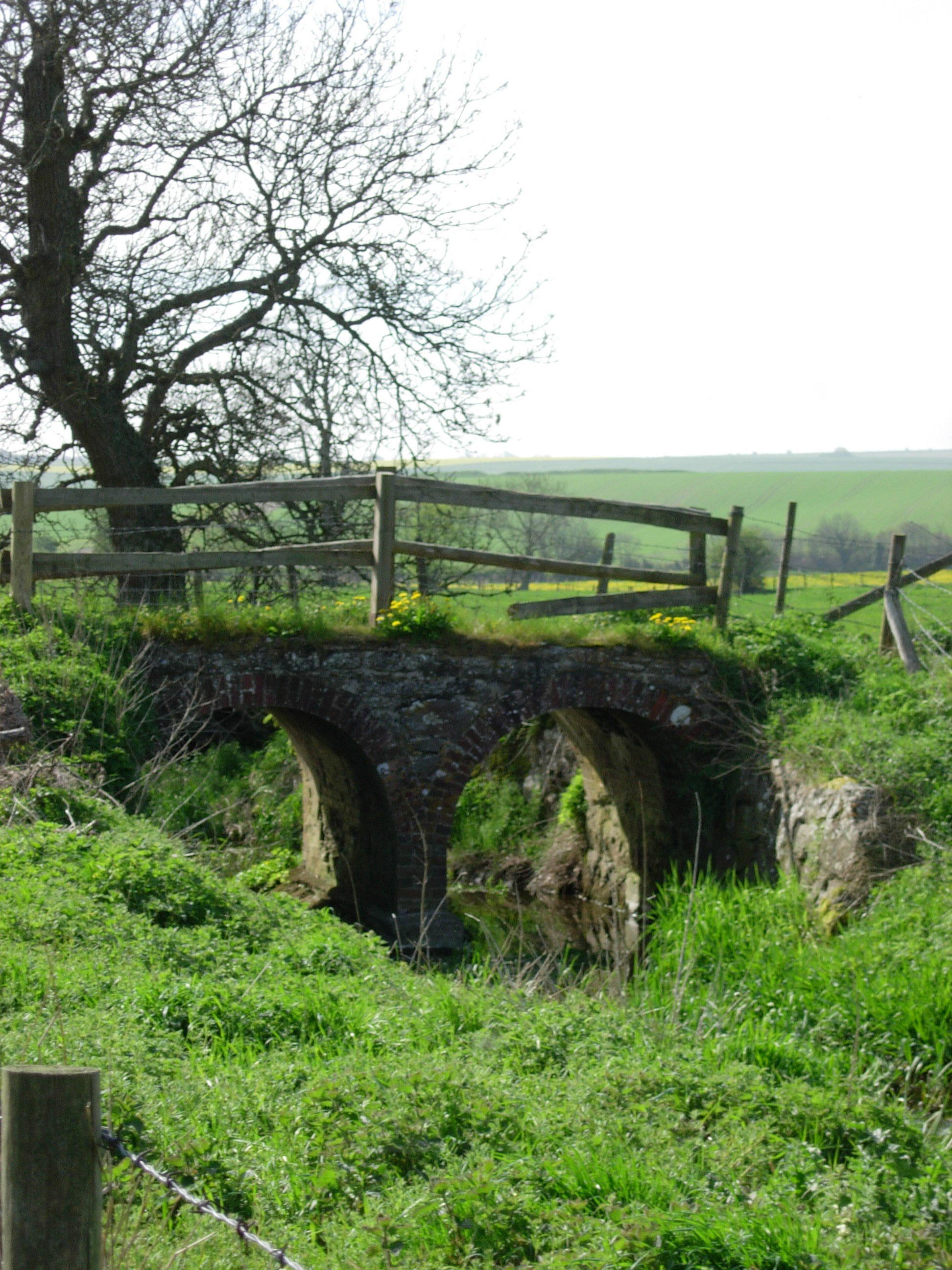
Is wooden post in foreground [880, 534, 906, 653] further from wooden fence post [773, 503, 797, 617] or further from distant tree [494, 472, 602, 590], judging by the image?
distant tree [494, 472, 602, 590]

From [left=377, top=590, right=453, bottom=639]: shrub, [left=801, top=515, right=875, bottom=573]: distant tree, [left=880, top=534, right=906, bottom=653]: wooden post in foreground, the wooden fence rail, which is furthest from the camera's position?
[left=801, top=515, right=875, bottom=573]: distant tree

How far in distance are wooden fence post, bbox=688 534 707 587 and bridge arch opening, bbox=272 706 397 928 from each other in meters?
3.68

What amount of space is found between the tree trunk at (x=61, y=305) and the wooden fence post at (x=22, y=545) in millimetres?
2404

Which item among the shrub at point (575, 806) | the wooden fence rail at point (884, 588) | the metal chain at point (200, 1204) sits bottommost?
the shrub at point (575, 806)

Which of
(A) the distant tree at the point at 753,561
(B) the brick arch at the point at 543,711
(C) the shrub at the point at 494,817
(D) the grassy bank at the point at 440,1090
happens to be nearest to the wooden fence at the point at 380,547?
(B) the brick arch at the point at 543,711

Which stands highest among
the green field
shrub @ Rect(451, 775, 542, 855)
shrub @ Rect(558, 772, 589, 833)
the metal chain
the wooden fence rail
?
the green field

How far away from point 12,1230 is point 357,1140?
1584 millimetres

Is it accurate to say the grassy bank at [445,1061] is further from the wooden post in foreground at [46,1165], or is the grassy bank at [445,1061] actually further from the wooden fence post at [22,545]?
the wooden post in foreground at [46,1165]

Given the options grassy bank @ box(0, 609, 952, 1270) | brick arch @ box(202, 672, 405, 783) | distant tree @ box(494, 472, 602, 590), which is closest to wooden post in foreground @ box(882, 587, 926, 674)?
grassy bank @ box(0, 609, 952, 1270)

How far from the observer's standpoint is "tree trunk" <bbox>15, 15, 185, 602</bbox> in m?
11.4

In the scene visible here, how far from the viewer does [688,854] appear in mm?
11578

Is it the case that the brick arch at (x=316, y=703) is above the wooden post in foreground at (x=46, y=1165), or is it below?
below

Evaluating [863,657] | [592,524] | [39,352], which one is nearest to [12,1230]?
[863,657]

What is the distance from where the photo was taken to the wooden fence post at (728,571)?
36.5 feet
